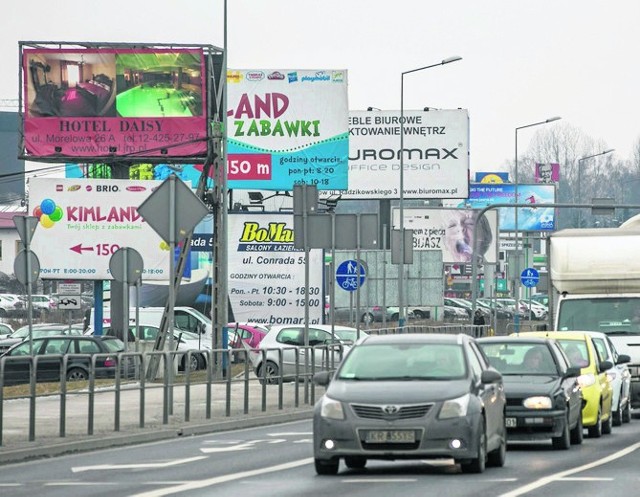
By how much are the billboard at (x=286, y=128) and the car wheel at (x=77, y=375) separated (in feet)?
161

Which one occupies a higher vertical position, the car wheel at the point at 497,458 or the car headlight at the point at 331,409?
the car headlight at the point at 331,409

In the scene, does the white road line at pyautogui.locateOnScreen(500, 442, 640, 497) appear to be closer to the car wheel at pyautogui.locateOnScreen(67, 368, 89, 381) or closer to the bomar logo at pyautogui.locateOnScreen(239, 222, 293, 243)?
the car wheel at pyautogui.locateOnScreen(67, 368, 89, 381)

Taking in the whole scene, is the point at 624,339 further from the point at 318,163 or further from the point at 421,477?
the point at 318,163

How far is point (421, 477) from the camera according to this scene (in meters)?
17.3

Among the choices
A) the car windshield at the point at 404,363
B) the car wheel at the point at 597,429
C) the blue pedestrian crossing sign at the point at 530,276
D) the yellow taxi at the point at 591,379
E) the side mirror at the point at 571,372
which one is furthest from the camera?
the blue pedestrian crossing sign at the point at 530,276

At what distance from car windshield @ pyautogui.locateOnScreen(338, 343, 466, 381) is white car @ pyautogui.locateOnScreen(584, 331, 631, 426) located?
8.40m

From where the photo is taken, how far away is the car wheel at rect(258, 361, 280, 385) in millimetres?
28381

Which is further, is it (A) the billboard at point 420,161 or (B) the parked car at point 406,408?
(A) the billboard at point 420,161

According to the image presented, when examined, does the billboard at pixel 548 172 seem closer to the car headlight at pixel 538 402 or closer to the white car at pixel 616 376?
the white car at pixel 616 376

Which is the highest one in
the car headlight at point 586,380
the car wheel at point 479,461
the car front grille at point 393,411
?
the car front grille at point 393,411

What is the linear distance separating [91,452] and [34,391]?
1006mm

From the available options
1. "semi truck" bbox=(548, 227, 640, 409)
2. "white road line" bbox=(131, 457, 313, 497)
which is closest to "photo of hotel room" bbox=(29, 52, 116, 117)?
"semi truck" bbox=(548, 227, 640, 409)

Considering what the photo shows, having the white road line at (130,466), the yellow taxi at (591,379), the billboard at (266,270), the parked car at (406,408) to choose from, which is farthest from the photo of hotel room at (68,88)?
the parked car at (406,408)

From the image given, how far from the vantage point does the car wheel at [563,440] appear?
21422mm
